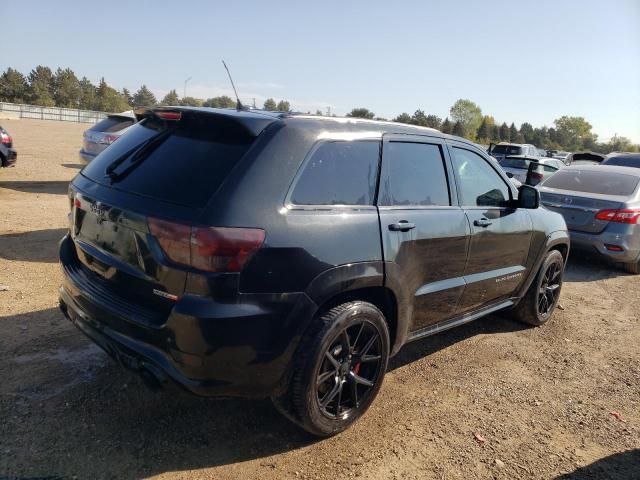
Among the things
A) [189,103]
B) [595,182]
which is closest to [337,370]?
[595,182]

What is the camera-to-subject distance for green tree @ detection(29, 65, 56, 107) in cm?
7578

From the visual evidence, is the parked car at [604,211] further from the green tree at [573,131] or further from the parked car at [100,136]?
the green tree at [573,131]

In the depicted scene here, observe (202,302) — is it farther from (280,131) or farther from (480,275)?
(480,275)

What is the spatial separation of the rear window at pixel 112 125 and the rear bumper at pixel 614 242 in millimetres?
9178

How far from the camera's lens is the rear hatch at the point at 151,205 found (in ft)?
8.36

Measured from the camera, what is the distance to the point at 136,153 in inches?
121

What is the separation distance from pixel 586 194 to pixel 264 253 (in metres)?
6.78

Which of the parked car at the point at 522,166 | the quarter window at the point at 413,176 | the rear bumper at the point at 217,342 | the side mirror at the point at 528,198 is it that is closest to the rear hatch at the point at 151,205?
the rear bumper at the point at 217,342

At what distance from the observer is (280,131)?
2.81 meters

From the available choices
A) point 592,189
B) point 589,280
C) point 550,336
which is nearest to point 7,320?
point 550,336

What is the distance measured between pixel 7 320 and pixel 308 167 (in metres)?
3.01

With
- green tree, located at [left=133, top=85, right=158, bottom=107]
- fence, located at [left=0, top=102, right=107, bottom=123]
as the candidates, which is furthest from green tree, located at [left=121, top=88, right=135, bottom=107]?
fence, located at [left=0, top=102, right=107, bottom=123]

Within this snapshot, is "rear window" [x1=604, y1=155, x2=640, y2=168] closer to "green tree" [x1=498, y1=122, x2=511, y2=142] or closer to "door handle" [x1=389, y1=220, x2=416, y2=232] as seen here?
"door handle" [x1=389, y1=220, x2=416, y2=232]

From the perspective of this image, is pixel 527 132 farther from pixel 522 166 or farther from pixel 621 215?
pixel 621 215
